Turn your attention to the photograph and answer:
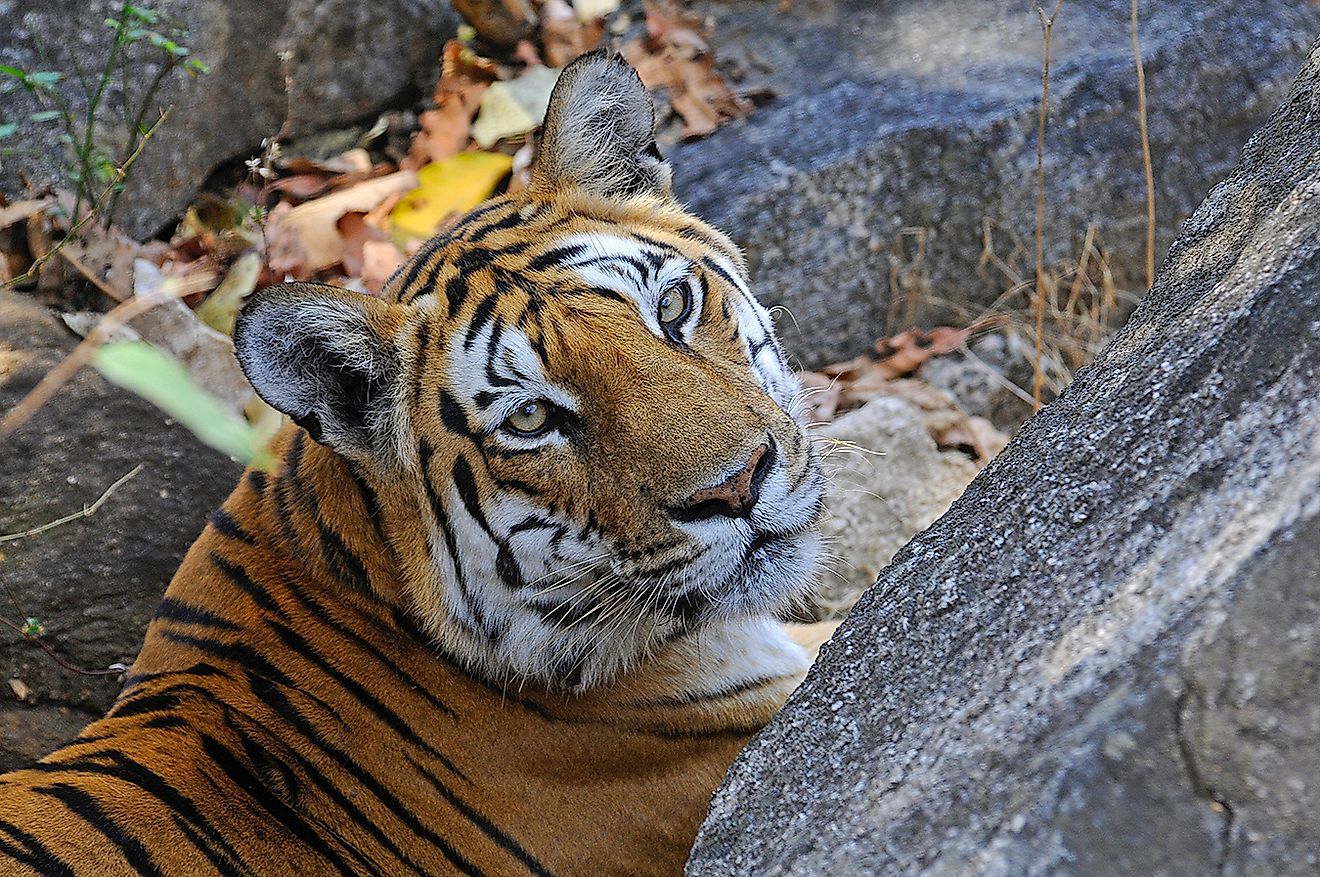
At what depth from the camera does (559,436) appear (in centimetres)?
223

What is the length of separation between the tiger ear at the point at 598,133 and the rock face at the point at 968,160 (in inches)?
66.3

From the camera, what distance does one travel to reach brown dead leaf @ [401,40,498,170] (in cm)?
493

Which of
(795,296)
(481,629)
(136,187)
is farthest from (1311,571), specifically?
(136,187)

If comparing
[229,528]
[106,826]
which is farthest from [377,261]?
[106,826]

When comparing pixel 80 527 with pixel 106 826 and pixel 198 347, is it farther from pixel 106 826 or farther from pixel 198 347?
pixel 106 826

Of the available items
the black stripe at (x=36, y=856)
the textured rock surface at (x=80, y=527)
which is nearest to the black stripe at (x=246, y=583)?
the black stripe at (x=36, y=856)

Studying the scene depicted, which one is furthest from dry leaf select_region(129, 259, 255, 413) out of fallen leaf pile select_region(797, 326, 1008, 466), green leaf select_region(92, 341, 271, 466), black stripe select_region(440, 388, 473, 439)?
green leaf select_region(92, 341, 271, 466)

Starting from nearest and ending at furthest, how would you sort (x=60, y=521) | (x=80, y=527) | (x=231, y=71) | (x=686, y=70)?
(x=60, y=521) → (x=80, y=527) → (x=231, y=71) → (x=686, y=70)

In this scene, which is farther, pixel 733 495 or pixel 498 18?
pixel 498 18

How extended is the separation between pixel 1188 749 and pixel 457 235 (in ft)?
5.76

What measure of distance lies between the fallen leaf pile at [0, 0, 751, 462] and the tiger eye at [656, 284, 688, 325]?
1371mm

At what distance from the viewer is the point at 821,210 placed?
173 inches

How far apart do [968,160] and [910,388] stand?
34.1 inches

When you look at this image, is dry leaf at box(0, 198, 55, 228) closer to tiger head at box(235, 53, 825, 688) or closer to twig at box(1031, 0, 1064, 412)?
tiger head at box(235, 53, 825, 688)
